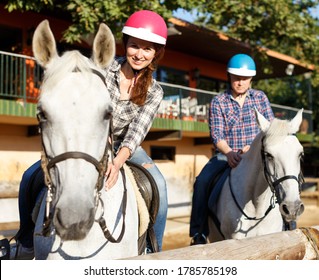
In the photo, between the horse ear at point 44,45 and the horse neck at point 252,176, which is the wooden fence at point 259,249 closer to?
the horse neck at point 252,176

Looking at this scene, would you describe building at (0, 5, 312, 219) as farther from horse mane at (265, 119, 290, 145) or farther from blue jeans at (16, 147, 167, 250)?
horse mane at (265, 119, 290, 145)

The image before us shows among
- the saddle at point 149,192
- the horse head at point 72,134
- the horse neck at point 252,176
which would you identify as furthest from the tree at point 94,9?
the horse head at point 72,134

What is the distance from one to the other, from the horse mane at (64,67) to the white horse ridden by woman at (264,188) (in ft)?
7.51

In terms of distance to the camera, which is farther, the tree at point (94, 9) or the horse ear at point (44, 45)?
the tree at point (94, 9)

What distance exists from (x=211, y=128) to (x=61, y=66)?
3.13m

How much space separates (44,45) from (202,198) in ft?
11.2

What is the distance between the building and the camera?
11163 millimetres

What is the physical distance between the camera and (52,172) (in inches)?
79.9

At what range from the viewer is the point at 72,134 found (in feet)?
6.54

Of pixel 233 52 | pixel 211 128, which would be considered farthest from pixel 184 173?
pixel 211 128

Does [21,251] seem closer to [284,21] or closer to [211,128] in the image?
[211,128]

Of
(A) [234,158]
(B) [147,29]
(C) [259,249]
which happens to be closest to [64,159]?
(B) [147,29]

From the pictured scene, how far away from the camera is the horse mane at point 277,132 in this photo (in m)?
3.98

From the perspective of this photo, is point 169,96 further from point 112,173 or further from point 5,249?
point 112,173
